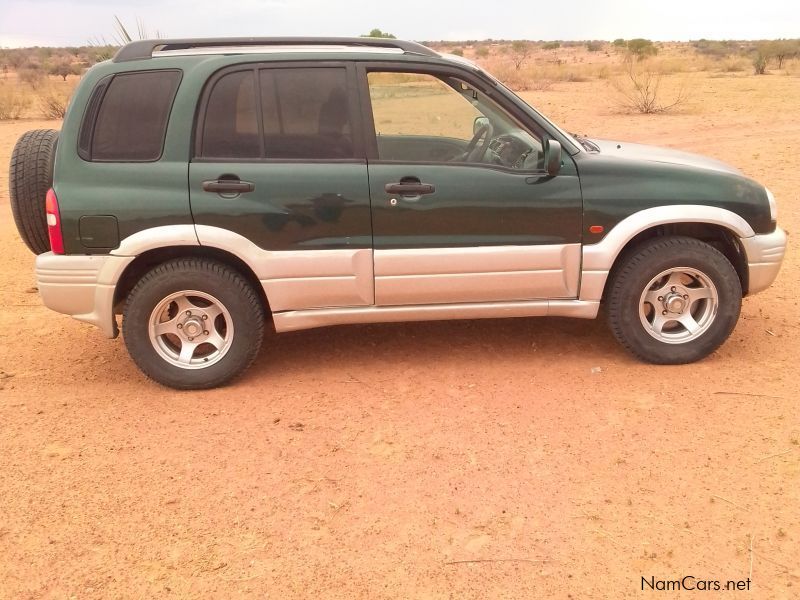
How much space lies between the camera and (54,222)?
14.2 feet

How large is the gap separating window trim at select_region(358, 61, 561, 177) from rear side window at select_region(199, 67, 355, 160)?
99 mm

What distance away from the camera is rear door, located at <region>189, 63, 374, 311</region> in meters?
4.37

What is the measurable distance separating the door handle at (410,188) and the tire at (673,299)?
131cm

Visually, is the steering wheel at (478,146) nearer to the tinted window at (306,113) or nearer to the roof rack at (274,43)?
the roof rack at (274,43)

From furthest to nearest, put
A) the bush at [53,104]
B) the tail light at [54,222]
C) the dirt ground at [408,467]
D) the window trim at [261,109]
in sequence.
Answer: the bush at [53,104] < the window trim at [261,109] < the tail light at [54,222] < the dirt ground at [408,467]

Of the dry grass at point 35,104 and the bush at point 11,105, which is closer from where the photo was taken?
the dry grass at point 35,104

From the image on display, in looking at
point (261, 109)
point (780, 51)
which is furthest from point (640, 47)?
point (261, 109)

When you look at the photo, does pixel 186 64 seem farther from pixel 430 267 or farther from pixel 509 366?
pixel 509 366

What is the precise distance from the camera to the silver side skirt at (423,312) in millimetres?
4637

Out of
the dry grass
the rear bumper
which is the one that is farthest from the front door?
the dry grass

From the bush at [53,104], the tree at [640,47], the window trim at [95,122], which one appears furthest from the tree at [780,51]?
the window trim at [95,122]

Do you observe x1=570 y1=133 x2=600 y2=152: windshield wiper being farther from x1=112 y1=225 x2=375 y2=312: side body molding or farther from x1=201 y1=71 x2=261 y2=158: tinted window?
x1=201 y1=71 x2=261 y2=158: tinted window

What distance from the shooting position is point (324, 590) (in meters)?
2.96

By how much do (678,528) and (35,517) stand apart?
2.80 metres
